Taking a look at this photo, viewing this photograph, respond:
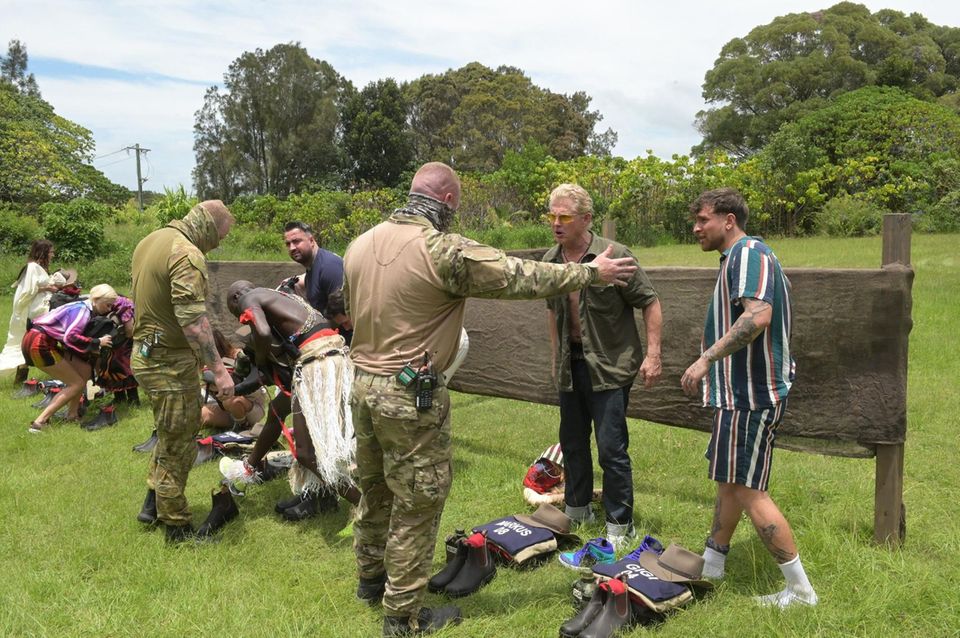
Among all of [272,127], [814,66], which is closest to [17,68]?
[272,127]

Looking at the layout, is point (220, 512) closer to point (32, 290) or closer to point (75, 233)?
point (32, 290)

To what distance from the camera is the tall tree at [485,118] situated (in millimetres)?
48000

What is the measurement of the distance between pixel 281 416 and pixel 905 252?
14.1 ft

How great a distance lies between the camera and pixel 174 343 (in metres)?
4.58

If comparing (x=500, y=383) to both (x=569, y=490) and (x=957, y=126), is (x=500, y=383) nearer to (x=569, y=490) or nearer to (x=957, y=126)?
(x=569, y=490)

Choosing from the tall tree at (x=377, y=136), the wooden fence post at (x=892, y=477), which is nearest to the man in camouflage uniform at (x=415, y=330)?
the wooden fence post at (x=892, y=477)

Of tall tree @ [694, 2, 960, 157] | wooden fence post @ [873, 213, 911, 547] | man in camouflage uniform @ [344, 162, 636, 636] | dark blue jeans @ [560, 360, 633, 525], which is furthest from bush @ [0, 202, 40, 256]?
tall tree @ [694, 2, 960, 157]

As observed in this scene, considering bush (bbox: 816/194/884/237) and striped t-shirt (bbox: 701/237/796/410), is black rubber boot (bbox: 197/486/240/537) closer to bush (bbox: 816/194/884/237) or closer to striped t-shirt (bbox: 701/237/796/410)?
striped t-shirt (bbox: 701/237/796/410)

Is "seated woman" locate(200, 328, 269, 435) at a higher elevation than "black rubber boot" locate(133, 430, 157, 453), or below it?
higher

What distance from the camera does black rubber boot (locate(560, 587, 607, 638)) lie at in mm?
3281

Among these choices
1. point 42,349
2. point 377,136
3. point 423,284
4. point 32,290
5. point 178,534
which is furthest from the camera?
point 377,136

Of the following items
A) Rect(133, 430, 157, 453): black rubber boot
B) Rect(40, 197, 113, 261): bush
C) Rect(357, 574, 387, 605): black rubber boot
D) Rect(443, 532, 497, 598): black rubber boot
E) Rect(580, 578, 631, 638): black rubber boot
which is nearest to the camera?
Rect(580, 578, 631, 638): black rubber boot

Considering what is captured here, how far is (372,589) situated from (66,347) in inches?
219

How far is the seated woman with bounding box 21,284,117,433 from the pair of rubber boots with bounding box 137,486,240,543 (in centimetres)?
330
